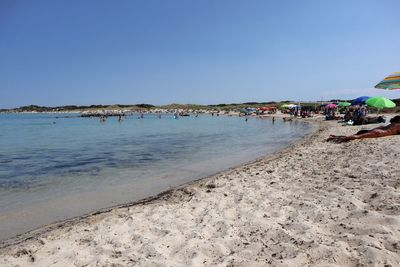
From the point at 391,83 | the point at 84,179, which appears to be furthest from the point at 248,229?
the point at 391,83

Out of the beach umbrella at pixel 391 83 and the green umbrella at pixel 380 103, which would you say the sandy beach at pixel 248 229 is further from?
the green umbrella at pixel 380 103

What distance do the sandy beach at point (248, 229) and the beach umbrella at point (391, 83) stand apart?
39.0 ft

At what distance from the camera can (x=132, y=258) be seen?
174 inches

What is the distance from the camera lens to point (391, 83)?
18281mm

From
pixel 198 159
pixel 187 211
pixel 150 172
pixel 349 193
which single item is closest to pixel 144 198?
pixel 187 211

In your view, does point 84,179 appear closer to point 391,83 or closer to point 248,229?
point 248,229

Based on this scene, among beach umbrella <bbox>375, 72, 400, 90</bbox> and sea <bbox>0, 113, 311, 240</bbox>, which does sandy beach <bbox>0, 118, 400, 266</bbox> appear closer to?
sea <bbox>0, 113, 311, 240</bbox>

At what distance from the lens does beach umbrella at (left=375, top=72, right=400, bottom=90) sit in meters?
18.1

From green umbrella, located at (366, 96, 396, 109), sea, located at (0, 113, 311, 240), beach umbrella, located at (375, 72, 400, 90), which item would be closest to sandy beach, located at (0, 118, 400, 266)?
sea, located at (0, 113, 311, 240)

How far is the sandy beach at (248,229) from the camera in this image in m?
4.09

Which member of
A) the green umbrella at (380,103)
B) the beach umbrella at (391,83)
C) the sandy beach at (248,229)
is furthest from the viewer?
the green umbrella at (380,103)

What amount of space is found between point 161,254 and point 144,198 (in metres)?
4.40

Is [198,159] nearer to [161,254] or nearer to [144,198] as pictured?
[144,198]

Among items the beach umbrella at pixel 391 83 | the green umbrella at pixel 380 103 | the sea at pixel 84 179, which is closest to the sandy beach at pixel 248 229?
the sea at pixel 84 179
